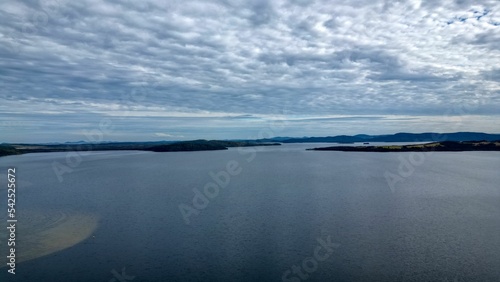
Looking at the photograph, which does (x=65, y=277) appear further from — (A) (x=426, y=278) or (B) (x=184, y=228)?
(A) (x=426, y=278)

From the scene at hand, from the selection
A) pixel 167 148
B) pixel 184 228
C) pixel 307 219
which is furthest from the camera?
pixel 167 148

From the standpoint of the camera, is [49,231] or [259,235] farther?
[49,231]

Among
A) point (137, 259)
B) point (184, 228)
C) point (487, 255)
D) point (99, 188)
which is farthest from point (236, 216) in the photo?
point (99, 188)

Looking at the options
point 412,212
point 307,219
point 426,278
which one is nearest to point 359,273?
point 426,278

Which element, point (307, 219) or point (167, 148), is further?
point (167, 148)

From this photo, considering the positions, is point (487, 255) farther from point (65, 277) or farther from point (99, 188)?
point (99, 188)

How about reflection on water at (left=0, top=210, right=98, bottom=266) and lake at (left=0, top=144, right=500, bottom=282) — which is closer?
lake at (left=0, top=144, right=500, bottom=282)

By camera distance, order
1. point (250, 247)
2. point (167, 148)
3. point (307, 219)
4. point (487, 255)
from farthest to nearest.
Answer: point (167, 148) < point (307, 219) < point (250, 247) < point (487, 255)

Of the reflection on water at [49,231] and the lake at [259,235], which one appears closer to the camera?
the lake at [259,235]

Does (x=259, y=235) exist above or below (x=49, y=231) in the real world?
above
